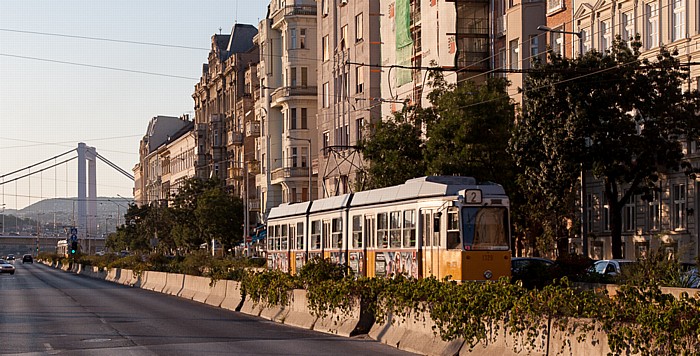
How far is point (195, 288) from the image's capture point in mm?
42781

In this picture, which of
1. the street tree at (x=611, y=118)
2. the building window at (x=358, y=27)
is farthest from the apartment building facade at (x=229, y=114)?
the street tree at (x=611, y=118)

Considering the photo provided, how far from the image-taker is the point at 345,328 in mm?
23750

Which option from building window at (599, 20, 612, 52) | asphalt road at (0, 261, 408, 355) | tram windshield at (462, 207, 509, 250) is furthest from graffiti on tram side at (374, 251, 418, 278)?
building window at (599, 20, 612, 52)

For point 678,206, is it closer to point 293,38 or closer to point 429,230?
point 429,230

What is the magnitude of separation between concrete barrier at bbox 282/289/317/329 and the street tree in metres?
15.4

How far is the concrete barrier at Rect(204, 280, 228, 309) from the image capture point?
36.8m

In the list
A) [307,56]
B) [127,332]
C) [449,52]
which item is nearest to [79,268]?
[307,56]

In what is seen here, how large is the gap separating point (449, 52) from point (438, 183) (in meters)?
27.3

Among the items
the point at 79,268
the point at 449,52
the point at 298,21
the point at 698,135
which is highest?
the point at 298,21

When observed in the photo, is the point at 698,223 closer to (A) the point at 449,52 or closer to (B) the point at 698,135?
(B) the point at 698,135

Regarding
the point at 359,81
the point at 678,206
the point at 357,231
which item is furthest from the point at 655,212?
the point at 359,81

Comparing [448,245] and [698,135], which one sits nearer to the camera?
[448,245]

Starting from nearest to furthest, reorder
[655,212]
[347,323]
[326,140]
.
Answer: [347,323]
[655,212]
[326,140]

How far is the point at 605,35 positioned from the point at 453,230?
18.4 meters
